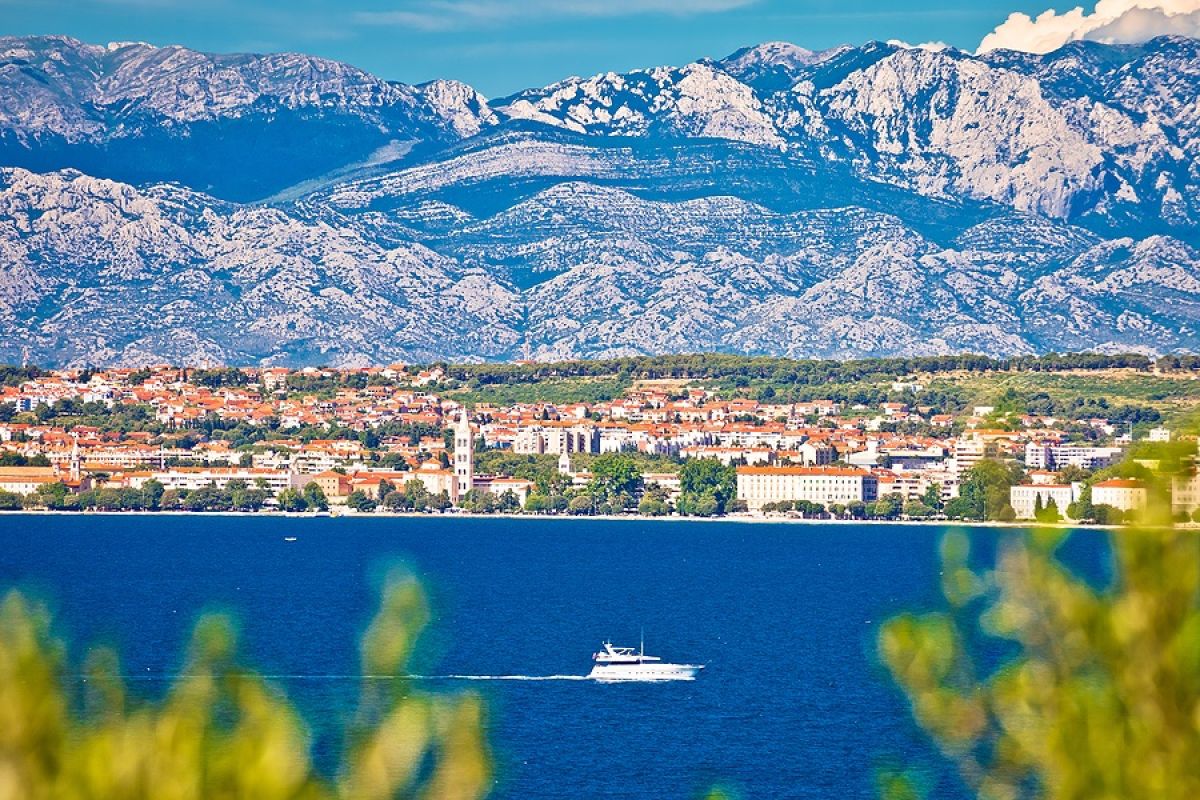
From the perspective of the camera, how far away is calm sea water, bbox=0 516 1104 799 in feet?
110

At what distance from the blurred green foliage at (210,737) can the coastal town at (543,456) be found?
84511 mm

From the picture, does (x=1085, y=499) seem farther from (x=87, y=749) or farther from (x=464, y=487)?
(x=87, y=749)

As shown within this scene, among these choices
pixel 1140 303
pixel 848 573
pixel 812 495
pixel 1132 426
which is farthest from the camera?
pixel 1140 303

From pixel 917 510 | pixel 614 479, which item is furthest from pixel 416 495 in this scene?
pixel 917 510

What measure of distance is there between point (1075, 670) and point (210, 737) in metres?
1.67

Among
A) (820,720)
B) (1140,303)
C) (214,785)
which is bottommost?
(820,720)

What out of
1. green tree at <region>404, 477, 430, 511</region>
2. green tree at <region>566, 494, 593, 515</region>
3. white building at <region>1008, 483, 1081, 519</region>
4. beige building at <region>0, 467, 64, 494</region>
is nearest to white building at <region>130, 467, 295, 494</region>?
beige building at <region>0, 467, 64, 494</region>

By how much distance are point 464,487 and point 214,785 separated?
103017 millimetres

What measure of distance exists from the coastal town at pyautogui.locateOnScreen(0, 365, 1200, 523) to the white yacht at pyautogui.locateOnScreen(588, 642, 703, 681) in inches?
1754

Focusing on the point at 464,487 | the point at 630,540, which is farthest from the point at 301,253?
the point at 630,540

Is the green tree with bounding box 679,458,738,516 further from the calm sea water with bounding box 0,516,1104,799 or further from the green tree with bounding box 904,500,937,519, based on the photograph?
the green tree with bounding box 904,500,937,519

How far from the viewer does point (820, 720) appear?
1492 inches

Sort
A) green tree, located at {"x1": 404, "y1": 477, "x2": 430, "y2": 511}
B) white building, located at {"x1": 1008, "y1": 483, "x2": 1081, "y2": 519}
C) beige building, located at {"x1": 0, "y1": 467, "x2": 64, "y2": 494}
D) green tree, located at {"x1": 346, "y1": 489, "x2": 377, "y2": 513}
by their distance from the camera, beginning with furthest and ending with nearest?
beige building, located at {"x1": 0, "y1": 467, "x2": 64, "y2": 494} → green tree, located at {"x1": 404, "y1": 477, "x2": 430, "y2": 511} → green tree, located at {"x1": 346, "y1": 489, "x2": 377, "y2": 513} → white building, located at {"x1": 1008, "y1": 483, "x2": 1081, "y2": 519}

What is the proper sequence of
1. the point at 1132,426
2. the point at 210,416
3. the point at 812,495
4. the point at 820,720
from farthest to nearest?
1. the point at 210,416
2. the point at 1132,426
3. the point at 812,495
4. the point at 820,720
